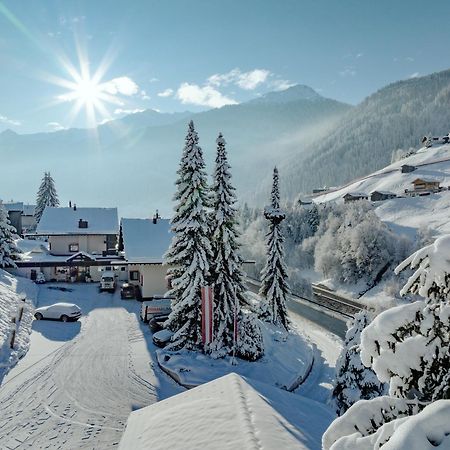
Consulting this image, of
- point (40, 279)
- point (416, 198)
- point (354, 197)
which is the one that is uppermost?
point (354, 197)

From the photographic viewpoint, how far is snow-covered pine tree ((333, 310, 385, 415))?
19.1m

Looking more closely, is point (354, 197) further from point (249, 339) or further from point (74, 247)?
point (249, 339)

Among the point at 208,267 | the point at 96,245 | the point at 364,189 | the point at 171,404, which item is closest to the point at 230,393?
the point at 171,404

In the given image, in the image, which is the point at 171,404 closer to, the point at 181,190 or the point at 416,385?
the point at 416,385

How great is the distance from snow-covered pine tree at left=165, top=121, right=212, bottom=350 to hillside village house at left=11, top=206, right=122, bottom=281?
19060mm

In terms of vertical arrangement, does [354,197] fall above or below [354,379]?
above

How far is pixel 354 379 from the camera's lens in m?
19.6

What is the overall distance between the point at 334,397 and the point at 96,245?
41281 mm

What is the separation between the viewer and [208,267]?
27844mm

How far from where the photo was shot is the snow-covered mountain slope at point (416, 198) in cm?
8803

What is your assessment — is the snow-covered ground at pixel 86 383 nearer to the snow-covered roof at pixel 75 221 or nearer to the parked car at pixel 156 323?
the parked car at pixel 156 323

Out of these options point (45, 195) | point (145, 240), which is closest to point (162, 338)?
point (145, 240)

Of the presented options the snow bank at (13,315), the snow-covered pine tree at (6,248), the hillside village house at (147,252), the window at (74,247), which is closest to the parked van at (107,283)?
the hillside village house at (147,252)

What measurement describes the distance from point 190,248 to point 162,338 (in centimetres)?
691
